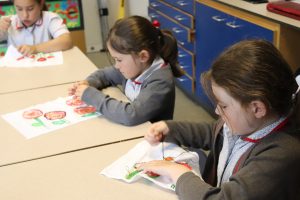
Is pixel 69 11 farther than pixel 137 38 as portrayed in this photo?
Yes

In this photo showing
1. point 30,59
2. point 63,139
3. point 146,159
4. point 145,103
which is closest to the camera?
point 146,159

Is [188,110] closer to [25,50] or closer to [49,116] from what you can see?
[25,50]

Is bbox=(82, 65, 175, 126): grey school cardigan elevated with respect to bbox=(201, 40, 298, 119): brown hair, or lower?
lower

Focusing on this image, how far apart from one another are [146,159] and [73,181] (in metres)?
0.21

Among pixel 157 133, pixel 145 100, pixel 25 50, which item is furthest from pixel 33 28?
pixel 157 133

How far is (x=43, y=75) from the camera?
1875mm

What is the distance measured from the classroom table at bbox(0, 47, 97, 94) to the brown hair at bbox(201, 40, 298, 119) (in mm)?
1011

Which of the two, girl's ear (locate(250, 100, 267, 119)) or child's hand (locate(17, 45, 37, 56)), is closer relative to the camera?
girl's ear (locate(250, 100, 267, 119))

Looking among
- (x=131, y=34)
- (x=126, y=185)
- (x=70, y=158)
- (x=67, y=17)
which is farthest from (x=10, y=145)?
(x=67, y=17)

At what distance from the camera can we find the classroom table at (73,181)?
994 millimetres

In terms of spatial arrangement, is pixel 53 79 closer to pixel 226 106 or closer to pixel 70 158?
pixel 70 158

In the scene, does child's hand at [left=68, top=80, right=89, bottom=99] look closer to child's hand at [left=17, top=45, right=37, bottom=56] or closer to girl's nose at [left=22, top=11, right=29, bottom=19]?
child's hand at [left=17, top=45, right=37, bottom=56]

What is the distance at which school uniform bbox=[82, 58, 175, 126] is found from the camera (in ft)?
4.51

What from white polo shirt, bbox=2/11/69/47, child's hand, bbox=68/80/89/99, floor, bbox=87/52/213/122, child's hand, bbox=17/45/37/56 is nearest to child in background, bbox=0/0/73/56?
white polo shirt, bbox=2/11/69/47
